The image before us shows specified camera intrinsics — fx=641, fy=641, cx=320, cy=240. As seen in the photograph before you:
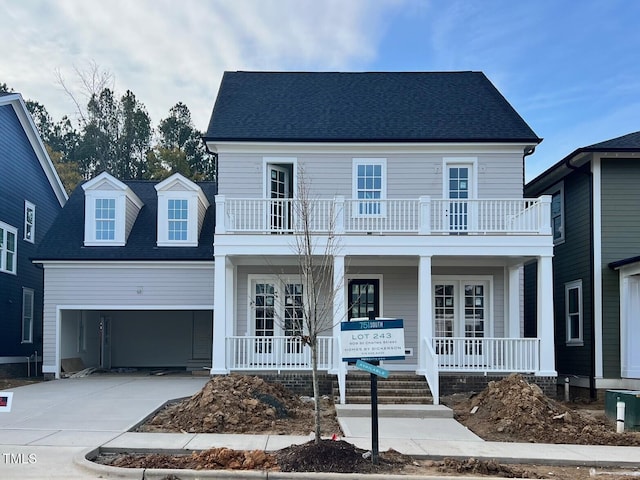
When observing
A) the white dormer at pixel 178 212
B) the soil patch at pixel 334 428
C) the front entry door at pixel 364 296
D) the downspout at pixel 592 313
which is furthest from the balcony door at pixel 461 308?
the white dormer at pixel 178 212

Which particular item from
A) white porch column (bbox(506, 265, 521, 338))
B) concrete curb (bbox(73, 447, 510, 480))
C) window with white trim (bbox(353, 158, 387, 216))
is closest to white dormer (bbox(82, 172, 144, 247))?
window with white trim (bbox(353, 158, 387, 216))

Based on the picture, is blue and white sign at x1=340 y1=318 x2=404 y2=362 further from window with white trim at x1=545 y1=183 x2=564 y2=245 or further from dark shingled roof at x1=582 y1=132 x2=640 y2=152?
window with white trim at x1=545 y1=183 x2=564 y2=245

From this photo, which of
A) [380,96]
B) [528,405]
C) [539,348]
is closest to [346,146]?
[380,96]

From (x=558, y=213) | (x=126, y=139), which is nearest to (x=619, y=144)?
(x=558, y=213)

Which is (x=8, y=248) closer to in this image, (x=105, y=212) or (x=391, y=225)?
(x=105, y=212)

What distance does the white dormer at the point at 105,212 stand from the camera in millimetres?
19422

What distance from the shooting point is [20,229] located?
71.9ft

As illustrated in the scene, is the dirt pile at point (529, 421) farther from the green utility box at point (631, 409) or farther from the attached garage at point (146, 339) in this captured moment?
the attached garage at point (146, 339)

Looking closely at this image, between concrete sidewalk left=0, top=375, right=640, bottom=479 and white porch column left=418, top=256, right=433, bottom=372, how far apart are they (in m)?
2.10

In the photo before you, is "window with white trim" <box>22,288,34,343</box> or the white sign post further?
"window with white trim" <box>22,288,34,343</box>

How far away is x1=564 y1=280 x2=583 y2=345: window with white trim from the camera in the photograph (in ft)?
55.7

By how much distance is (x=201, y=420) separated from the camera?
10859mm

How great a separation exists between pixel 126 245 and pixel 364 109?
8196 millimetres

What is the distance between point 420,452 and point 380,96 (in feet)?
41.1
